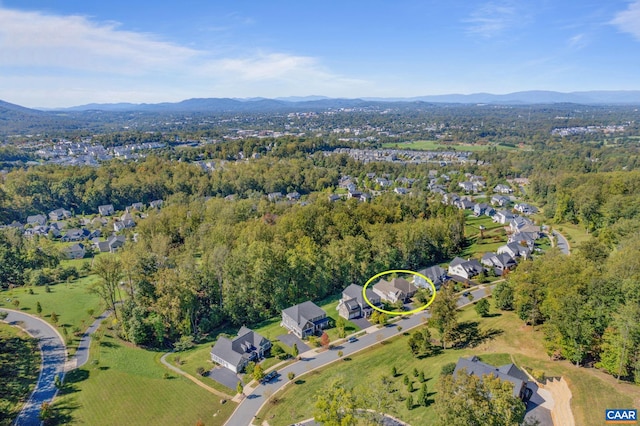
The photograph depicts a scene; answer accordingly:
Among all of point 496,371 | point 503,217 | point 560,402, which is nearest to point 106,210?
point 496,371

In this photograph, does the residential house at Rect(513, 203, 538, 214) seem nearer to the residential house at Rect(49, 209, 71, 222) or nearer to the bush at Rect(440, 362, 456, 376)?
the bush at Rect(440, 362, 456, 376)

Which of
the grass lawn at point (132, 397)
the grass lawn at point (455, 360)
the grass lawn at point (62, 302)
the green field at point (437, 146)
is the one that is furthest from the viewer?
the green field at point (437, 146)

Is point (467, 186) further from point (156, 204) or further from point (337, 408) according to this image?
point (337, 408)

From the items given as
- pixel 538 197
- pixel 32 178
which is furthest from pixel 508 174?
pixel 32 178

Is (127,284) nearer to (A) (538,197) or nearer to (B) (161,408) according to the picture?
(B) (161,408)

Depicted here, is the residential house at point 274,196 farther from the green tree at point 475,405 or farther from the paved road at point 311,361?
the green tree at point 475,405

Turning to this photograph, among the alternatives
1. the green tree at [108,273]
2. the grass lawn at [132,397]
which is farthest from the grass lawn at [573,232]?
the green tree at [108,273]

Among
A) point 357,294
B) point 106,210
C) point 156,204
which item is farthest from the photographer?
point 156,204
